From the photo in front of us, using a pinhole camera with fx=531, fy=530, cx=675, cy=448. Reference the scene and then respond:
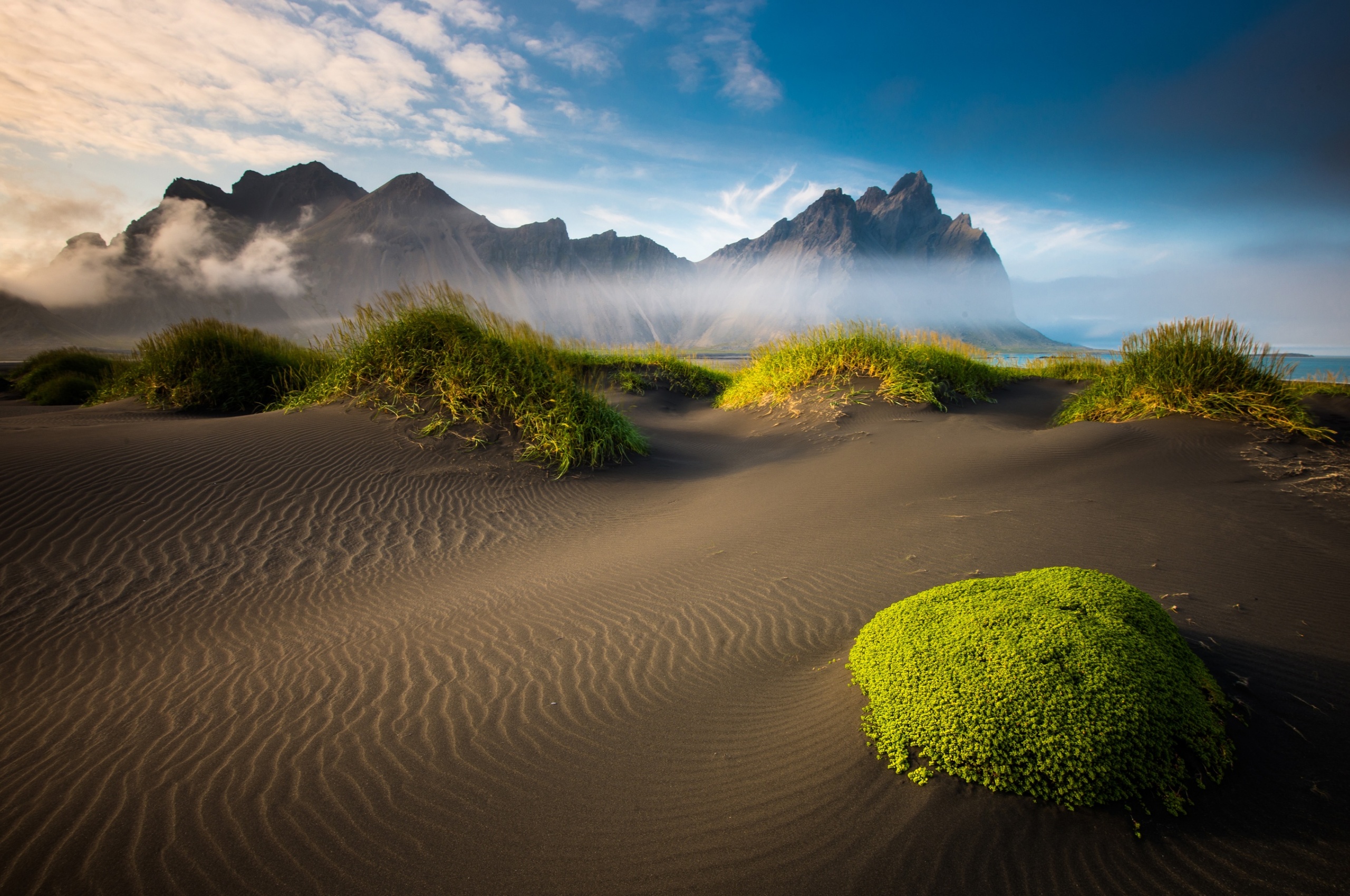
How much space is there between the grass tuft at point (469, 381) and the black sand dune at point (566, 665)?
2.72 ft

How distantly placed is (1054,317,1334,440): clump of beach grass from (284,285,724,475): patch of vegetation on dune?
7410 millimetres

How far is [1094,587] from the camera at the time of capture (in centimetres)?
252

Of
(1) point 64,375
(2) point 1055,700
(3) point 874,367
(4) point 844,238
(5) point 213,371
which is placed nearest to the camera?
(2) point 1055,700

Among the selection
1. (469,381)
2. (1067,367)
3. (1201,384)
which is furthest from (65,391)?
(1067,367)

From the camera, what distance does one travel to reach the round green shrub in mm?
14242

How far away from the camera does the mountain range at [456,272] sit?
13425 centimetres

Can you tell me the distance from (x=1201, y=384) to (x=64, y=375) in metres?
26.2

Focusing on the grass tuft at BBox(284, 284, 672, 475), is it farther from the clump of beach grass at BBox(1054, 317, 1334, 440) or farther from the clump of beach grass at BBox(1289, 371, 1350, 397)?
the clump of beach grass at BBox(1289, 371, 1350, 397)

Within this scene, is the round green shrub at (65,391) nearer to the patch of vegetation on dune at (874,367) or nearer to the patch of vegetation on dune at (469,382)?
the patch of vegetation on dune at (469,382)

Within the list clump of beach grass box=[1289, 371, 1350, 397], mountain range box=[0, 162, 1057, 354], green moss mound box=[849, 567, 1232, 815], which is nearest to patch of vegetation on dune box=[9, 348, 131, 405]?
green moss mound box=[849, 567, 1232, 815]

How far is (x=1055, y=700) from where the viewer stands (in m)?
1.90

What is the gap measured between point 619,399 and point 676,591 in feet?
32.8

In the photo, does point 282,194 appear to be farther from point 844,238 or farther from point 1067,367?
point 1067,367

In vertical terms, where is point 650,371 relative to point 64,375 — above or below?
above
